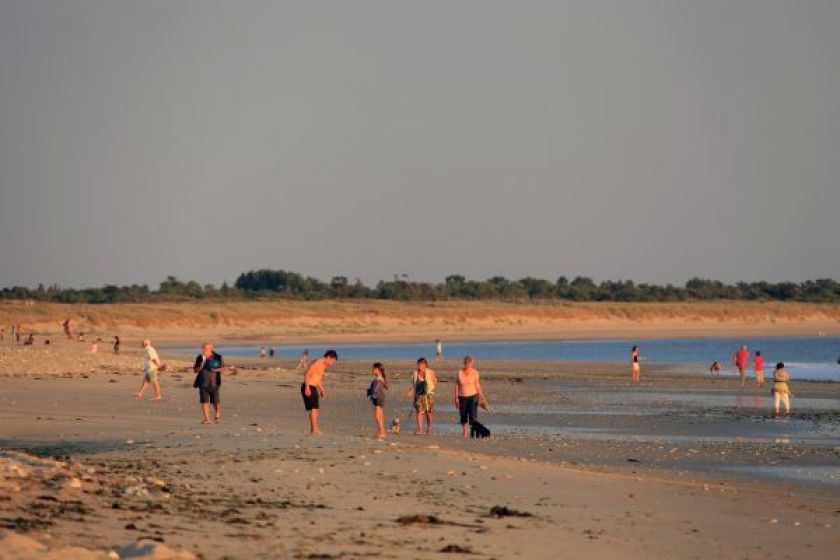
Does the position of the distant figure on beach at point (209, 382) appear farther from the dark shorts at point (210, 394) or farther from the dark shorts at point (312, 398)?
the dark shorts at point (312, 398)

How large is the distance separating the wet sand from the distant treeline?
87647 mm

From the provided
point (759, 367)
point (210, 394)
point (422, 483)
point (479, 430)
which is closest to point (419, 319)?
point (759, 367)

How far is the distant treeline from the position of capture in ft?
383

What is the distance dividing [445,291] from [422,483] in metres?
111

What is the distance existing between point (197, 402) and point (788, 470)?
14593mm

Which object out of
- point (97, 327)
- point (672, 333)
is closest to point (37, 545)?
point (97, 327)

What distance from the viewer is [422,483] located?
48.2 feet

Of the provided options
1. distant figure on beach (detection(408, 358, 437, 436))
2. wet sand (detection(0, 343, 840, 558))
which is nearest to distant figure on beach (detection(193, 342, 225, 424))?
wet sand (detection(0, 343, 840, 558))

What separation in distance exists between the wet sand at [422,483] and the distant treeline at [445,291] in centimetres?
8765

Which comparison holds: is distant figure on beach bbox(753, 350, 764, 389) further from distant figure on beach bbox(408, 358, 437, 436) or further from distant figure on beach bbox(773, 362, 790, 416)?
distant figure on beach bbox(408, 358, 437, 436)

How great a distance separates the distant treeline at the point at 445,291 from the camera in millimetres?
116875

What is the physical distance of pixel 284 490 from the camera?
44.6 feet

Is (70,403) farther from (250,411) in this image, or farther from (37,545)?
(37,545)

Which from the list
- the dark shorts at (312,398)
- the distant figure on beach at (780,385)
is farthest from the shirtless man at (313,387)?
the distant figure on beach at (780,385)
